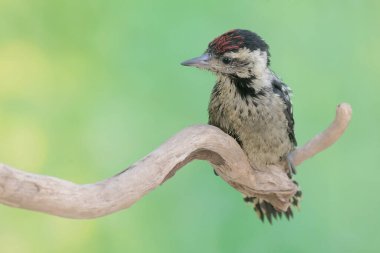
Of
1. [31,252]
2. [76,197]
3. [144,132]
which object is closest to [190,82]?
[144,132]

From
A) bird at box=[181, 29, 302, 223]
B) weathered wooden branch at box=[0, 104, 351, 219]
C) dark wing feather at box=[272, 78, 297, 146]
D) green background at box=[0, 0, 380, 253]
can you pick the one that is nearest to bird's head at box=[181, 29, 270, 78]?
bird at box=[181, 29, 302, 223]

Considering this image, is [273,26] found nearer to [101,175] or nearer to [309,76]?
[309,76]

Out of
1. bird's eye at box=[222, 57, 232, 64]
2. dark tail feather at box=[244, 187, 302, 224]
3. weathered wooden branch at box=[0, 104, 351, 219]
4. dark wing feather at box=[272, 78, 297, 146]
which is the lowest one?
dark tail feather at box=[244, 187, 302, 224]

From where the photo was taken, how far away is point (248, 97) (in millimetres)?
2541

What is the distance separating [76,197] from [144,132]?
1.57 m

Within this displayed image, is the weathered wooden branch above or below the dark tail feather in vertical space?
above

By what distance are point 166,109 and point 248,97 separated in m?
0.84

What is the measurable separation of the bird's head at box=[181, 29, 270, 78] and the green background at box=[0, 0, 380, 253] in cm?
85

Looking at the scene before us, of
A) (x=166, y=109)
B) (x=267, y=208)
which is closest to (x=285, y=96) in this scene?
(x=267, y=208)

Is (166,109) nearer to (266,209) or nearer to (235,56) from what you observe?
(266,209)

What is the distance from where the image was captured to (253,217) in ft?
11.2

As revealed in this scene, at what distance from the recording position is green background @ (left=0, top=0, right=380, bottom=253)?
3.12 metres

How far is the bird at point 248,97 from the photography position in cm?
246

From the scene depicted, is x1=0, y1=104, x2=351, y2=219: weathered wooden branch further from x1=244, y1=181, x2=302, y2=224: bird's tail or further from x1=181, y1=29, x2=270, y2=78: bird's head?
x1=181, y1=29, x2=270, y2=78: bird's head
